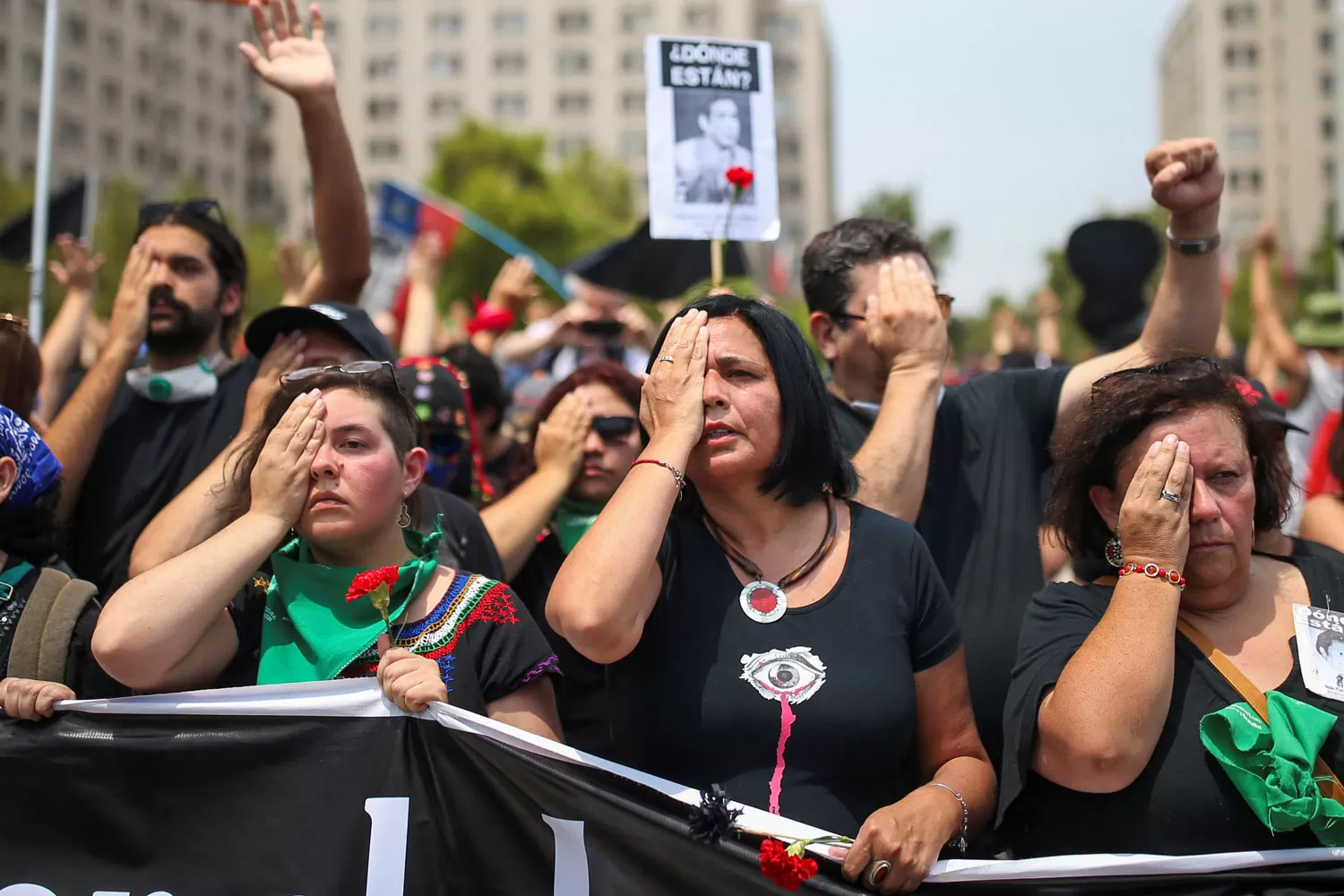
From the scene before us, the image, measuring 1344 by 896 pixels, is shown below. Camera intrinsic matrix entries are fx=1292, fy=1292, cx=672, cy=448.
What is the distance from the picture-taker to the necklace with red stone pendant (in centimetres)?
254

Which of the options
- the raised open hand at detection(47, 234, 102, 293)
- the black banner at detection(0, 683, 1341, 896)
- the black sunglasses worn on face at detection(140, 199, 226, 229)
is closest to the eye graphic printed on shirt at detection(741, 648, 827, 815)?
the black banner at detection(0, 683, 1341, 896)

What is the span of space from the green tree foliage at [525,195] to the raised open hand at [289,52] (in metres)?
39.8

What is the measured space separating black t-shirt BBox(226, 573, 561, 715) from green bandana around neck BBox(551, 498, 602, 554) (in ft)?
4.22

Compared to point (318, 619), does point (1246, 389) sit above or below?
above

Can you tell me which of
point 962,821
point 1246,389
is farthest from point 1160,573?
point 1246,389

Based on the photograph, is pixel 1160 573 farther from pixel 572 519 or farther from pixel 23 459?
pixel 23 459

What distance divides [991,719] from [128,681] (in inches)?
A: 79.2

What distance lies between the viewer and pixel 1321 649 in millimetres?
2582

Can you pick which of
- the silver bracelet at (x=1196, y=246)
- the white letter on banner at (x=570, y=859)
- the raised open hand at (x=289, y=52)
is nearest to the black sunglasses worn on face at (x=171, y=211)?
the raised open hand at (x=289, y=52)

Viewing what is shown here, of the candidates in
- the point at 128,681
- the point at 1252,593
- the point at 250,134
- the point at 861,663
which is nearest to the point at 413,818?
the point at 128,681

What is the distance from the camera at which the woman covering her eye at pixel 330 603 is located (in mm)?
2541

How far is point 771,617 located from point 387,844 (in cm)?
85

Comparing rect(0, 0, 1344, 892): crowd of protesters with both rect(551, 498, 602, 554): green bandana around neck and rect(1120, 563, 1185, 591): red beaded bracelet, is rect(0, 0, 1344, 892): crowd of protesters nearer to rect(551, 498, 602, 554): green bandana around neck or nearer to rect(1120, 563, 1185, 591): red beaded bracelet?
rect(1120, 563, 1185, 591): red beaded bracelet

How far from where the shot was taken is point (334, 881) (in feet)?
8.09
